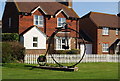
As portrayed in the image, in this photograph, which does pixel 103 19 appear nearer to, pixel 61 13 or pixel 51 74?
pixel 61 13

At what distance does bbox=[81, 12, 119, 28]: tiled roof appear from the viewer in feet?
137

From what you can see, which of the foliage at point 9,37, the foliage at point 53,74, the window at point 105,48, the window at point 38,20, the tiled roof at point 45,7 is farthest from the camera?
the window at point 105,48

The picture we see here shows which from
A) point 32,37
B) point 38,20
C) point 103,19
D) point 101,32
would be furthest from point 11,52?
point 103,19

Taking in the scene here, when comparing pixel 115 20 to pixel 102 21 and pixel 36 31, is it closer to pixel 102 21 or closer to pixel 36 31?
pixel 102 21

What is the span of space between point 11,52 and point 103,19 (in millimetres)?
27640

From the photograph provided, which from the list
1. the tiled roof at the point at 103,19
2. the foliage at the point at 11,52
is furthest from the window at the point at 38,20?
the foliage at the point at 11,52

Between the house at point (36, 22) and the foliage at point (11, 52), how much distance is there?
998cm

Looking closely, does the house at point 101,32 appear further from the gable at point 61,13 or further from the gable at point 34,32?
the gable at point 34,32

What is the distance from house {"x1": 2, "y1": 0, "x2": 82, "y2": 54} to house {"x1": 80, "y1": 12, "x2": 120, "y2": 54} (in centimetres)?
502

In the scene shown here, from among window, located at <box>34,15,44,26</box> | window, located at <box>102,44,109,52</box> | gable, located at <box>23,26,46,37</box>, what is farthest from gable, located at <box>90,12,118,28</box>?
gable, located at <box>23,26,46,37</box>

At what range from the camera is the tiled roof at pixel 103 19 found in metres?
41.8

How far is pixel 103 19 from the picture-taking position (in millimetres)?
43812

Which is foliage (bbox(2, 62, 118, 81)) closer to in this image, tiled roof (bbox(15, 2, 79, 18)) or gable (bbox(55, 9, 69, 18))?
tiled roof (bbox(15, 2, 79, 18))

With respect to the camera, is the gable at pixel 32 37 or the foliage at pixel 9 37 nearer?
the foliage at pixel 9 37
